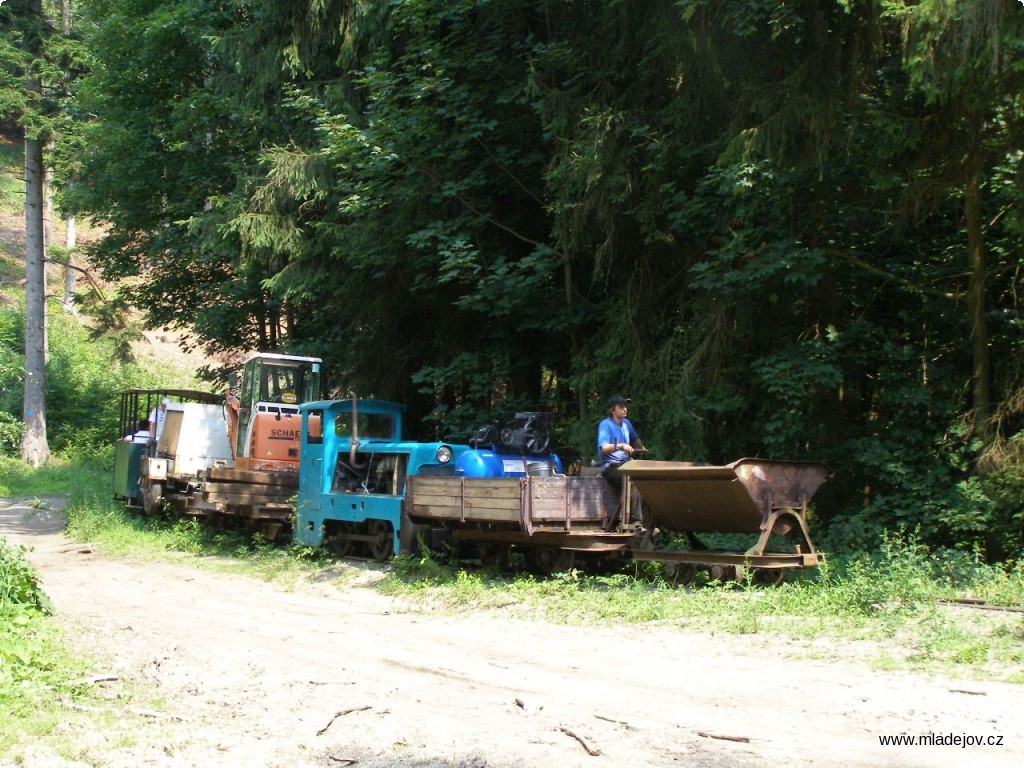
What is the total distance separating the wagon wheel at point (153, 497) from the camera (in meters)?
21.9

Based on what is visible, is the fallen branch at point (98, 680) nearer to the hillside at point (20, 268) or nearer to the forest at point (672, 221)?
the forest at point (672, 221)

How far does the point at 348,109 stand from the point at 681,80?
25.5 feet

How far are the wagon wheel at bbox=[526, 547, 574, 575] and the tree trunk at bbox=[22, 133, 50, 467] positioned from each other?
83.5ft

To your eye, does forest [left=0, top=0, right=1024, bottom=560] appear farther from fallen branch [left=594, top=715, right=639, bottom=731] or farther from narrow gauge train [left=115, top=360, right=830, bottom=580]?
fallen branch [left=594, top=715, right=639, bottom=731]

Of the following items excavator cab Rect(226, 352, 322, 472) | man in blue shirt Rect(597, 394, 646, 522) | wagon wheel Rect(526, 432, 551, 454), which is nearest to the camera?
man in blue shirt Rect(597, 394, 646, 522)

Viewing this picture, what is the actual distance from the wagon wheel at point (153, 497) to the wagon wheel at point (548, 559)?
11354 millimetres

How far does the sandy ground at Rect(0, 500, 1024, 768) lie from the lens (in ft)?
19.7

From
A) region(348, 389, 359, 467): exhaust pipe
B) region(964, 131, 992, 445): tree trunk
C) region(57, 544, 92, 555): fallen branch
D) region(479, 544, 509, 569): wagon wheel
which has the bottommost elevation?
region(57, 544, 92, 555): fallen branch

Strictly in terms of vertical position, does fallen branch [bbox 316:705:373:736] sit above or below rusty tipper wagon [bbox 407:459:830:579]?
below

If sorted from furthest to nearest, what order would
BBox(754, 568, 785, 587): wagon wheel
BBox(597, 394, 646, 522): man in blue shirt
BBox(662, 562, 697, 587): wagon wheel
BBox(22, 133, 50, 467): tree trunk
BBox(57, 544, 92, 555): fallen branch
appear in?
BBox(22, 133, 50, 467): tree trunk < BBox(57, 544, 92, 555): fallen branch < BBox(597, 394, 646, 522): man in blue shirt < BBox(662, 562, 697, 587): wagon wheel < BBox(754, 568, 785, 587): wagon wheel

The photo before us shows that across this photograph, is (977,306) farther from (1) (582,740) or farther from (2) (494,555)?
(1) (582,740)

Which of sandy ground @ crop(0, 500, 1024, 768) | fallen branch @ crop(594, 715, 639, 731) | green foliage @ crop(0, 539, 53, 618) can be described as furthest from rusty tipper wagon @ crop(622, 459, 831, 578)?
green foliage @ crop(0, 539, 53, 618)

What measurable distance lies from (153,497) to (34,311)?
14565mm

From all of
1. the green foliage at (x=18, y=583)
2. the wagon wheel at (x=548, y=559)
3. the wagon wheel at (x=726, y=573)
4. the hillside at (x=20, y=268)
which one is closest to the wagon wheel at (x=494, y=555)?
the wagon wheel at (x=548, y=559)
